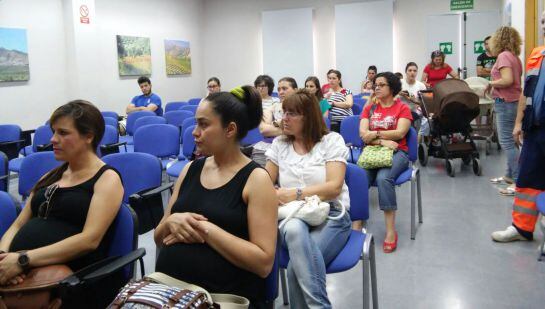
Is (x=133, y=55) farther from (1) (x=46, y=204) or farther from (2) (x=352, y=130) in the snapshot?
(1) (x=46, y=204)

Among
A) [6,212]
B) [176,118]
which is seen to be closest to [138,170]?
[6,212]

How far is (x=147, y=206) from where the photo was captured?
2.90 m

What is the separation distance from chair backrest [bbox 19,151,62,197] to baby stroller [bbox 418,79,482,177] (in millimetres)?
4229

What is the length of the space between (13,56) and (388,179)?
571cm

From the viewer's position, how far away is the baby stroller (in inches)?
219

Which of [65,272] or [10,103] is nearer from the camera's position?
[65,272]

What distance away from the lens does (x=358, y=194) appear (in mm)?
2559

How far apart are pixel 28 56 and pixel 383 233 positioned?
19.1ft

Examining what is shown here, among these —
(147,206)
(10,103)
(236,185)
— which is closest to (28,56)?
(10,103)

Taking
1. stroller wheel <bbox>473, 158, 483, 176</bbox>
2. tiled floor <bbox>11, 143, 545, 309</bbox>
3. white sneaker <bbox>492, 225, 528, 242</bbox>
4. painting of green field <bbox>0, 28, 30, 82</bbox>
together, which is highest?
painting of green field <bbox>0, 28, 30, 82</bbox>

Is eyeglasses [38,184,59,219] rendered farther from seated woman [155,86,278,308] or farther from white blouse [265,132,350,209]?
white blouse [265,132,350,209]

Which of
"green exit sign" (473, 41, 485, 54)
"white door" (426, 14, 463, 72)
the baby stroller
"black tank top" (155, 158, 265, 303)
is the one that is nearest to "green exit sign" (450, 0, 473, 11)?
"white door" (426, 14, 463, 72)

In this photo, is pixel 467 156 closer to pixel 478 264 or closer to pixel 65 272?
pixel 478 264

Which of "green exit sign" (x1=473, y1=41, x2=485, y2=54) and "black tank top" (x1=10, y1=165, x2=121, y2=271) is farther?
"green exit sign" (x1=473, y1=41, x2=485, y2=54)
